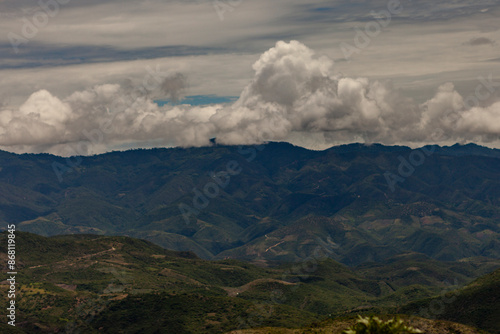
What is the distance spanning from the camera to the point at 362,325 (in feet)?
316

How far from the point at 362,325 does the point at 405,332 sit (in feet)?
32.2

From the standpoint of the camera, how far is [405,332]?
99.3 meters
